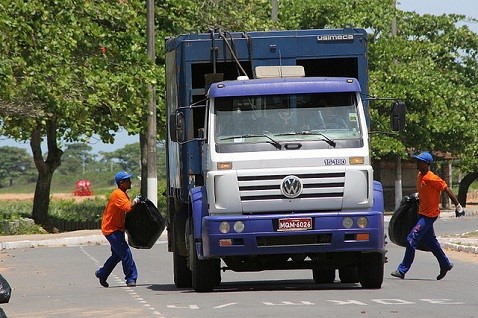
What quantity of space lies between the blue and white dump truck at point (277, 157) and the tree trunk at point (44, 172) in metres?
29.1

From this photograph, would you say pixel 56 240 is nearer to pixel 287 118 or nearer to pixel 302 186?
pixel 287 118

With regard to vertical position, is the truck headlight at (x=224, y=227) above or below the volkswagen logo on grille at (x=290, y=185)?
below

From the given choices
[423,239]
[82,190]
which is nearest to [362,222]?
[423,239]

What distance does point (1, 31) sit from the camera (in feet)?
130

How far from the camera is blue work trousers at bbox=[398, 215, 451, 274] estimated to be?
853 inches

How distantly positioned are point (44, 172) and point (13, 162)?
94.4 m

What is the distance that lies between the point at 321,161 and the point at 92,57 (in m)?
26.8

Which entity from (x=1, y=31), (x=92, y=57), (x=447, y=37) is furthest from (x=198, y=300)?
(x=447, y=37)

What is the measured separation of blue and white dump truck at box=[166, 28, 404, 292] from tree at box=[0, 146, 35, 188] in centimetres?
12228


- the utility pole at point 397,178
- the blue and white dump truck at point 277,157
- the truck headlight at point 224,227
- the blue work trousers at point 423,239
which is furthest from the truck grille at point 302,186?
the utility pole at point 397,178

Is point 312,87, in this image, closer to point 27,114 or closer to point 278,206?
point 278,206

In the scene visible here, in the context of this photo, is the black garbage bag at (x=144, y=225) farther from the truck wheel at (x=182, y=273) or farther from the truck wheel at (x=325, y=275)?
the truck wheel at (x=325, y=275)

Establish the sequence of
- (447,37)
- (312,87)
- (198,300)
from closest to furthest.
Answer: (198,300) → (312,87) → (447,37)

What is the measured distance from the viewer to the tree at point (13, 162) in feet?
465
